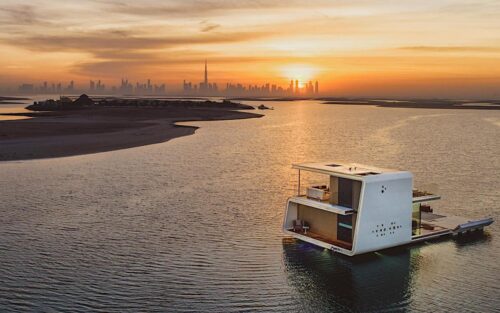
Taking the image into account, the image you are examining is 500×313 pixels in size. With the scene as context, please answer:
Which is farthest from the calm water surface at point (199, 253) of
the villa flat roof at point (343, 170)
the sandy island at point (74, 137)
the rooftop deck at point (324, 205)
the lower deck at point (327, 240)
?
the sandy island at point (74, 137)

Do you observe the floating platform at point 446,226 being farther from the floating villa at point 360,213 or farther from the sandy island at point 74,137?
the sandy island at point 74,137

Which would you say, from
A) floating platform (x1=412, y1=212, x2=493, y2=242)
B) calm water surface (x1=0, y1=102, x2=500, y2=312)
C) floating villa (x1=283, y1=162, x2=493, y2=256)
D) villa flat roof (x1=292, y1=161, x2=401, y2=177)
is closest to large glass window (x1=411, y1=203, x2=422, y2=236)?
floating villa (x1=283, y1=162, x2=493, y2=256)

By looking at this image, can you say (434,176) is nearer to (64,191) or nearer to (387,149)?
(387,149)

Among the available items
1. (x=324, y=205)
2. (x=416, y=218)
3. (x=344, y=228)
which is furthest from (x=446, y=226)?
(x=324, y=205)

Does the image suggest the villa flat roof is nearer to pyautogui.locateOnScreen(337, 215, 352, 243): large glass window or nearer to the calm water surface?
pyautogui.locateOnScreen(337, 215, 352, 243): large glass window

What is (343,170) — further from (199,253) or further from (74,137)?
(74,137)

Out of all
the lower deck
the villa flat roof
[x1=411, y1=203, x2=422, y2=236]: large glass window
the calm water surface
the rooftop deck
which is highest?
the villa flat roof
